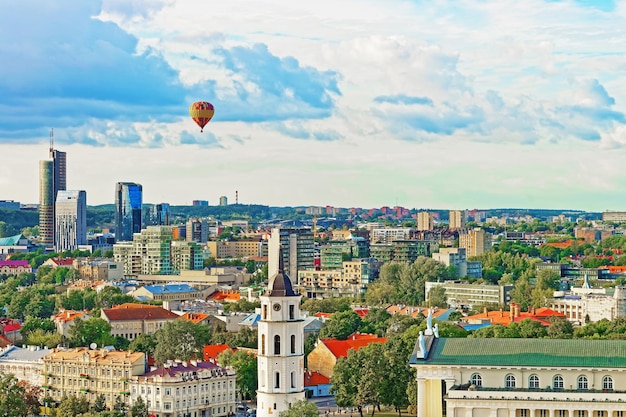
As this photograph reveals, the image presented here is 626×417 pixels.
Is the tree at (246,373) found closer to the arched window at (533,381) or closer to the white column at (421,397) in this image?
the white column at (421,397)

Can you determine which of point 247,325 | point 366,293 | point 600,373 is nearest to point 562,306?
point 366,293

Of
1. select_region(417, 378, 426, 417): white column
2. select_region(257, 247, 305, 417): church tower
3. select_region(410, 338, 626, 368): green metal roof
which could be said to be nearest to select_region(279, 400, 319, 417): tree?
select_region(257, 247, 305, 417): church tower

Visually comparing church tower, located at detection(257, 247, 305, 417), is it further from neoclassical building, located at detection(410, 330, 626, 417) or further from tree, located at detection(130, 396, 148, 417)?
tree, located at detection(130, 396, 148, 417)

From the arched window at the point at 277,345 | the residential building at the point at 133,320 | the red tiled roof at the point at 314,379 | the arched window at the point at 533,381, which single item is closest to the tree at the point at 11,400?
Result: the red tiled roof at the point at 314,379

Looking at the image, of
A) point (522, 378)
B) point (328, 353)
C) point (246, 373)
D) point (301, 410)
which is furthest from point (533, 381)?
point (328, 353)

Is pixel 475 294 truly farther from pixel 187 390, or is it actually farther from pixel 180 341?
pixel 187 390
